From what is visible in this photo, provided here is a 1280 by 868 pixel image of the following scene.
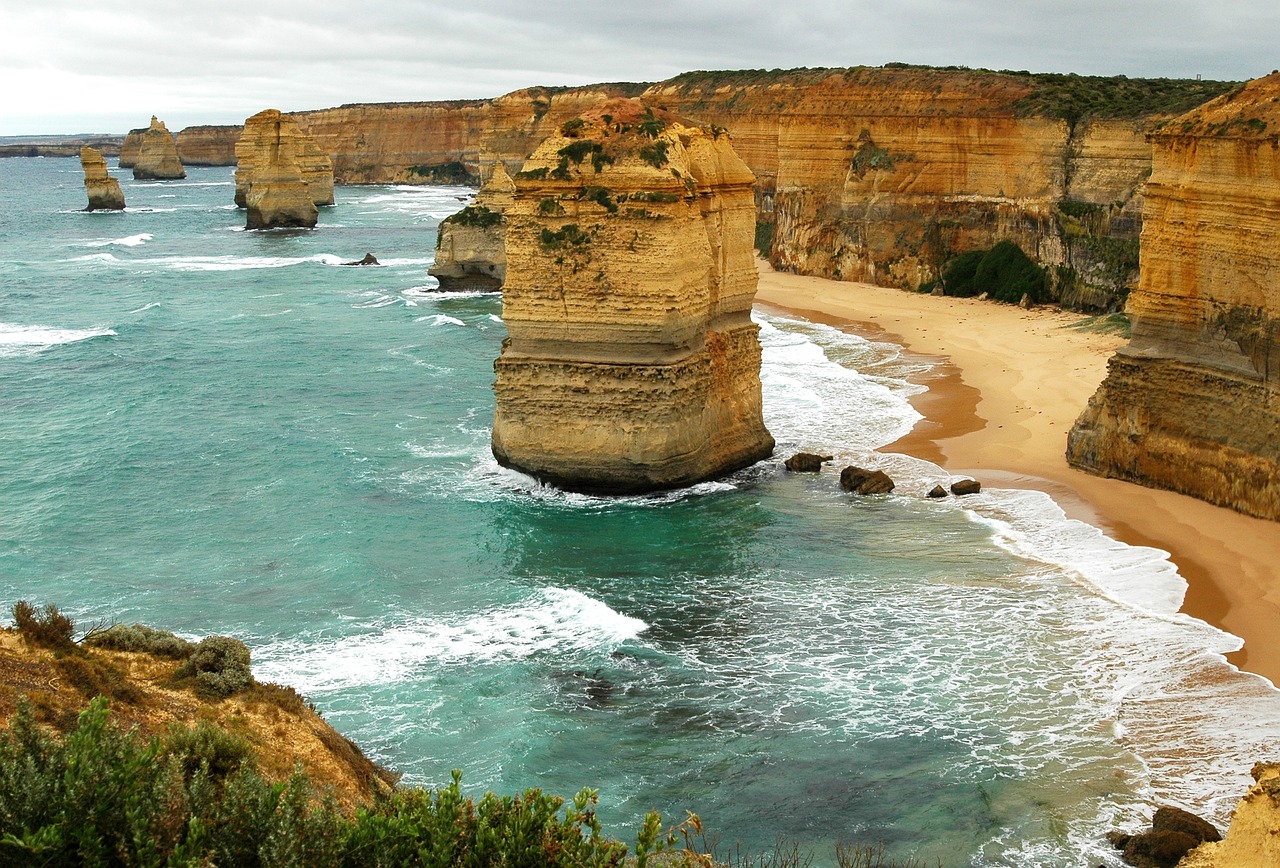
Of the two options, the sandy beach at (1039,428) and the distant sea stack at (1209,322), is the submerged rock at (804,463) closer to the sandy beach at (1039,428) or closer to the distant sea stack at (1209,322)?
the sandy beach at (1039,428)

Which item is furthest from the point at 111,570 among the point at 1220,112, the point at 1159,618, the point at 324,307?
the point at 324,307

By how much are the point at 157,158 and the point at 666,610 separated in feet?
461

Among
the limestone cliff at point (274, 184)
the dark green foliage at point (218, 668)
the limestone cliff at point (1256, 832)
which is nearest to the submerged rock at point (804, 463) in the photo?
the dark green foliage at point (218, 668)

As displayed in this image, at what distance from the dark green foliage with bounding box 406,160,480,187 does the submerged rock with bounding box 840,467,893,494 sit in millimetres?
117359

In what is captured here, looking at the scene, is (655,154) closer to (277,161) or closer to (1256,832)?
(1256,832)

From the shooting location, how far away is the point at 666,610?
18422 millimetres

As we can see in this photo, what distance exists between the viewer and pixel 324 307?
49656 millimetres

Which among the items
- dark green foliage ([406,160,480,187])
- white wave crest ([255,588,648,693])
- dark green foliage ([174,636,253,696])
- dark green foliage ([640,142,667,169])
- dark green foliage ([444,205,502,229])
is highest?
dark green foliage ([406,160,480,187])

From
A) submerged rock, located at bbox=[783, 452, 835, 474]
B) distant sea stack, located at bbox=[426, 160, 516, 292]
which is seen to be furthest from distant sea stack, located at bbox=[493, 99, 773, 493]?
distant sea stack, located at bbox=[426, 160, 516, 292]

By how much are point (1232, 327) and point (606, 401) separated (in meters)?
11.4

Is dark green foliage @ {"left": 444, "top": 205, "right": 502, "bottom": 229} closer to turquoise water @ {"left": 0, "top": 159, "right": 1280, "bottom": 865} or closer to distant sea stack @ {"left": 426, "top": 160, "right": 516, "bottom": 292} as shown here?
→ distant sea stack @ {"left": 426, "top": 160, "right": 516, "bottom": 292}

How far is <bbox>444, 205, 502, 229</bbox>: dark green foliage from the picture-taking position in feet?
165

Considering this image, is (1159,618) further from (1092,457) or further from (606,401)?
(606,401)

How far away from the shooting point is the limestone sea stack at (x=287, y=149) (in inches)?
3194
